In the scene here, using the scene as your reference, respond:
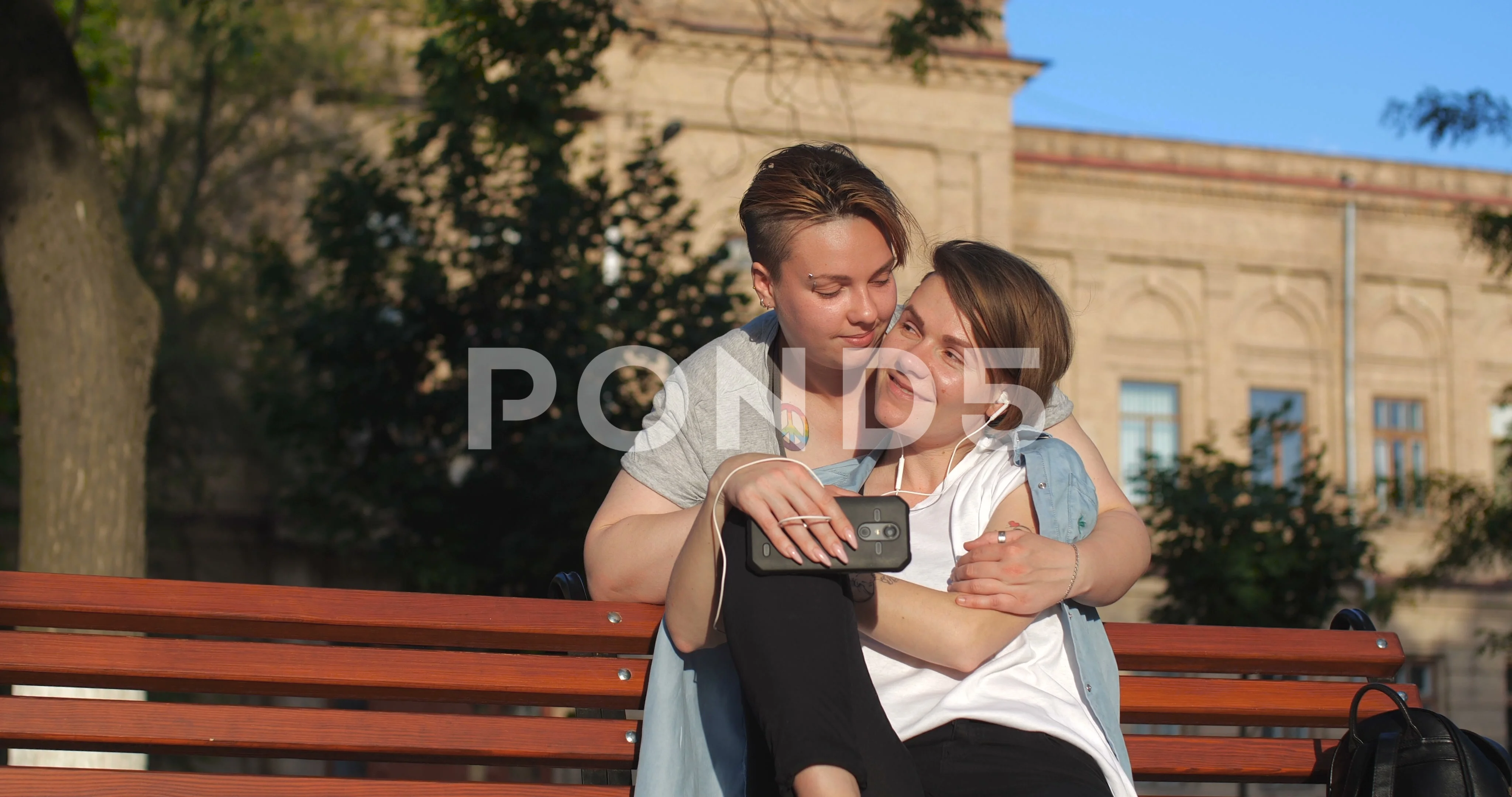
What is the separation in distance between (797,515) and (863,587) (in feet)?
0.89

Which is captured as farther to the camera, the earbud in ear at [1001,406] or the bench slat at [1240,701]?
the bench slat at [1240,701]

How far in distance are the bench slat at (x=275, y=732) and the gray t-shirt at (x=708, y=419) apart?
21.8 inches

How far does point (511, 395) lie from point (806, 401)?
7821mm

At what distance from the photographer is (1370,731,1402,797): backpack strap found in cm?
312

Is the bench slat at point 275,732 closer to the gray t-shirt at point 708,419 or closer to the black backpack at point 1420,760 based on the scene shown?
the gray t-shirt at point 708,419

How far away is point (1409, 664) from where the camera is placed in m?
23.6

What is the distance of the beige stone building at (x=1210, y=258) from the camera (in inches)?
858

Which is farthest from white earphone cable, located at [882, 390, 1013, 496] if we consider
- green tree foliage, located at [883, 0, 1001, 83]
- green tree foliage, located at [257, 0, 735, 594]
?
green tree foliage, located at [257, 0, 735, 594]

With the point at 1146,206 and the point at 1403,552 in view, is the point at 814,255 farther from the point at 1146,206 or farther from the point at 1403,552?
the point at 1403,552

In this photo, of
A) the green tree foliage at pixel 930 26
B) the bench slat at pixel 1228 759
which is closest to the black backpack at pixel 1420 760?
the bench slat at pixel 1228 759

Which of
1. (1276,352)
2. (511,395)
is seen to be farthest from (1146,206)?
(511,395)

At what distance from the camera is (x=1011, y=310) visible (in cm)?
305

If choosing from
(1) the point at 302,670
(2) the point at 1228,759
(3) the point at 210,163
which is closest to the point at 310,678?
(1) the point at 302,670

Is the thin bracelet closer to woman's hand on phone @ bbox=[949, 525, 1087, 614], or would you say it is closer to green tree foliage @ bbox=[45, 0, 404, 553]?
woman's hand on phone @ bbox=[949, 525, 1087, 614]
